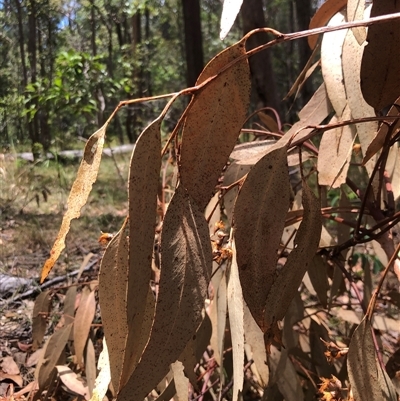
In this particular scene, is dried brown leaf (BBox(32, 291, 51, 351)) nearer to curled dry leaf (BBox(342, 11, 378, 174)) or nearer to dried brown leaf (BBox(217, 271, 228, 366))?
dried brown leaf (BBox(217, 271, 228, 366))

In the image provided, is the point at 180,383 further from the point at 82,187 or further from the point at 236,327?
the point at 82,187

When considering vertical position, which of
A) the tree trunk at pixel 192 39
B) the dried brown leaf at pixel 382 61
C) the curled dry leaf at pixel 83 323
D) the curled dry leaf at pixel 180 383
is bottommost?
the curled dry leaf at pixel 83 323

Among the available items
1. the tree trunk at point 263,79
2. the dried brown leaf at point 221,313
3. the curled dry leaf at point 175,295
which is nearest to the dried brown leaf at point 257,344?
the dried brown leaf at point 221,313

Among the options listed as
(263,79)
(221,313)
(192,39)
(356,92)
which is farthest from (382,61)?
(192,39)

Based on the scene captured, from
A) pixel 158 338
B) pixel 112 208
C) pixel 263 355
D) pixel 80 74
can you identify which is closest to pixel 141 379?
pixel 158 338

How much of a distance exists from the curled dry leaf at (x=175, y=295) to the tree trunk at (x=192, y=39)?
12.1 feet

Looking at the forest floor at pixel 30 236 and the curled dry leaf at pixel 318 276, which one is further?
the forest floor at pixel 30 236

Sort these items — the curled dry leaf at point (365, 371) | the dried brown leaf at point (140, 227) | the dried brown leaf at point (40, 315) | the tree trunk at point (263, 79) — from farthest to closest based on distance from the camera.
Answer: the tree trunk at point (263, 79) < the dried brown leaf at point (40, 315) < the curled dry leaf at point (365, 371) < the dried brown leaf at point (140, 227)

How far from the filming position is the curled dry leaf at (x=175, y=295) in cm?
31

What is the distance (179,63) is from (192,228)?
9.99 meters

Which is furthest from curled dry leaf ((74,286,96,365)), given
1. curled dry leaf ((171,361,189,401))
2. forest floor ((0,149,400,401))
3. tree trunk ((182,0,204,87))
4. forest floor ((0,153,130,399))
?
tree trunk ((182,0,204,87))

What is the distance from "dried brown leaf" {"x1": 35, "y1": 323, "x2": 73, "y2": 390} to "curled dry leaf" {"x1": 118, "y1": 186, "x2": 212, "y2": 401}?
0.49 meters

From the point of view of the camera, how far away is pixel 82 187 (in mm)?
336

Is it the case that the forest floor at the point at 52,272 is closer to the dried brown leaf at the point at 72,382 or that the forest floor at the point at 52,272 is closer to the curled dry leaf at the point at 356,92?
the dried brown leaf at the point at 72,382
